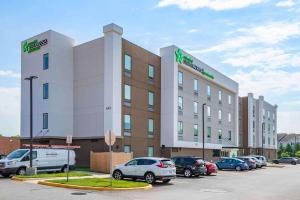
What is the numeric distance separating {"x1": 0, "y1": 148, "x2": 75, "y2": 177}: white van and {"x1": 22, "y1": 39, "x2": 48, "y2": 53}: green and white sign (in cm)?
1408

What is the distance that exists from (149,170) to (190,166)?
23.9ft

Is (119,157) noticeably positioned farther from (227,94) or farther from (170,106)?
(227,94)

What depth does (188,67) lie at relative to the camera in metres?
48.4

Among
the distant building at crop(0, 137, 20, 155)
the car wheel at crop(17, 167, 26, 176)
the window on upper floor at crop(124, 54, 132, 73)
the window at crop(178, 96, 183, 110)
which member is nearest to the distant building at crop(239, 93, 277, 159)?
the window at crop(178, 96, 183, 110)

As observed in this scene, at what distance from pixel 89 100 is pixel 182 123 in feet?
44.3

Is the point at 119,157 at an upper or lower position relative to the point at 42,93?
lower

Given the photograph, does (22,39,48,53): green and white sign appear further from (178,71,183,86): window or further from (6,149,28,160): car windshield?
(178,71,183,86): window

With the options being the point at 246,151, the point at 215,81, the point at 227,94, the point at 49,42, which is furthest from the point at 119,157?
the point at 246,151

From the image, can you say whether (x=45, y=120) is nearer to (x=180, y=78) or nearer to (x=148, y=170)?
(x=180, y=78)

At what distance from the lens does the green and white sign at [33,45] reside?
4009cm

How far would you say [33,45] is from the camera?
136 feet

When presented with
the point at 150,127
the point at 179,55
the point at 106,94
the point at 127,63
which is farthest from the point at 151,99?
the point at 106,94

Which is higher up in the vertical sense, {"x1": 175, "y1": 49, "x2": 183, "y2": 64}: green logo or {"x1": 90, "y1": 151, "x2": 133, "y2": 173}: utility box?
{"x1": 175, "y1": 49, "x2": 183, "y2": 64}: green logo

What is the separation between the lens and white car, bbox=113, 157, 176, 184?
74.0 feet
